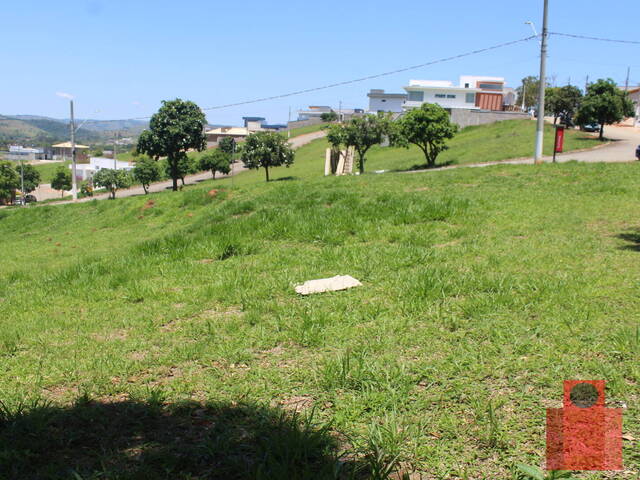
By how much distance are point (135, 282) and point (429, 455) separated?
5050 millimetres

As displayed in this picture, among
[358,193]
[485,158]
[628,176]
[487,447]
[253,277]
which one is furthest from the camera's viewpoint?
[485,158]

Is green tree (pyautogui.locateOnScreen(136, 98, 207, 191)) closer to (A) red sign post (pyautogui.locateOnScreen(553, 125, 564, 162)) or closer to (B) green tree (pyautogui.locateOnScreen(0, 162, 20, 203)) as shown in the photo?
(A) red sign post (pyautogui.locateOnScreen(553, 125, 564, 162))

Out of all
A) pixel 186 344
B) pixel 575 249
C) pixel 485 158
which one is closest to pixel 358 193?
pixel 575 249

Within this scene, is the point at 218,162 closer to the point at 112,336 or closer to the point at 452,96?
the point at 452,96

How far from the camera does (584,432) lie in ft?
9.77

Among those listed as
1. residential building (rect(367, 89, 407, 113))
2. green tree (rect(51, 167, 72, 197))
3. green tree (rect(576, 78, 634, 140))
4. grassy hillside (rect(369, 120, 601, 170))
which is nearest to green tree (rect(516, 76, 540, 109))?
Result: residential building (rect(367, 89, 407, 113))

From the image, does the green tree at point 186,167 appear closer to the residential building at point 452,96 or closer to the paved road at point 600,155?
the residential building at point 452,96

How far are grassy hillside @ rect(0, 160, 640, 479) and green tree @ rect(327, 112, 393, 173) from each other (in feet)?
92.9

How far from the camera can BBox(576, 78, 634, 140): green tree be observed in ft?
125

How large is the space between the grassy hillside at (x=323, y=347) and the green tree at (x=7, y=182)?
259 feet

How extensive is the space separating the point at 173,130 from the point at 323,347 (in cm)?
3750

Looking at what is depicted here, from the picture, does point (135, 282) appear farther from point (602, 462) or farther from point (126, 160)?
point (126, 160)

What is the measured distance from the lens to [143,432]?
329 cm

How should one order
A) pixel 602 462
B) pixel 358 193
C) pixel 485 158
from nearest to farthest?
pixel 602 462 < pixel 358 193 < pixel 485 158
